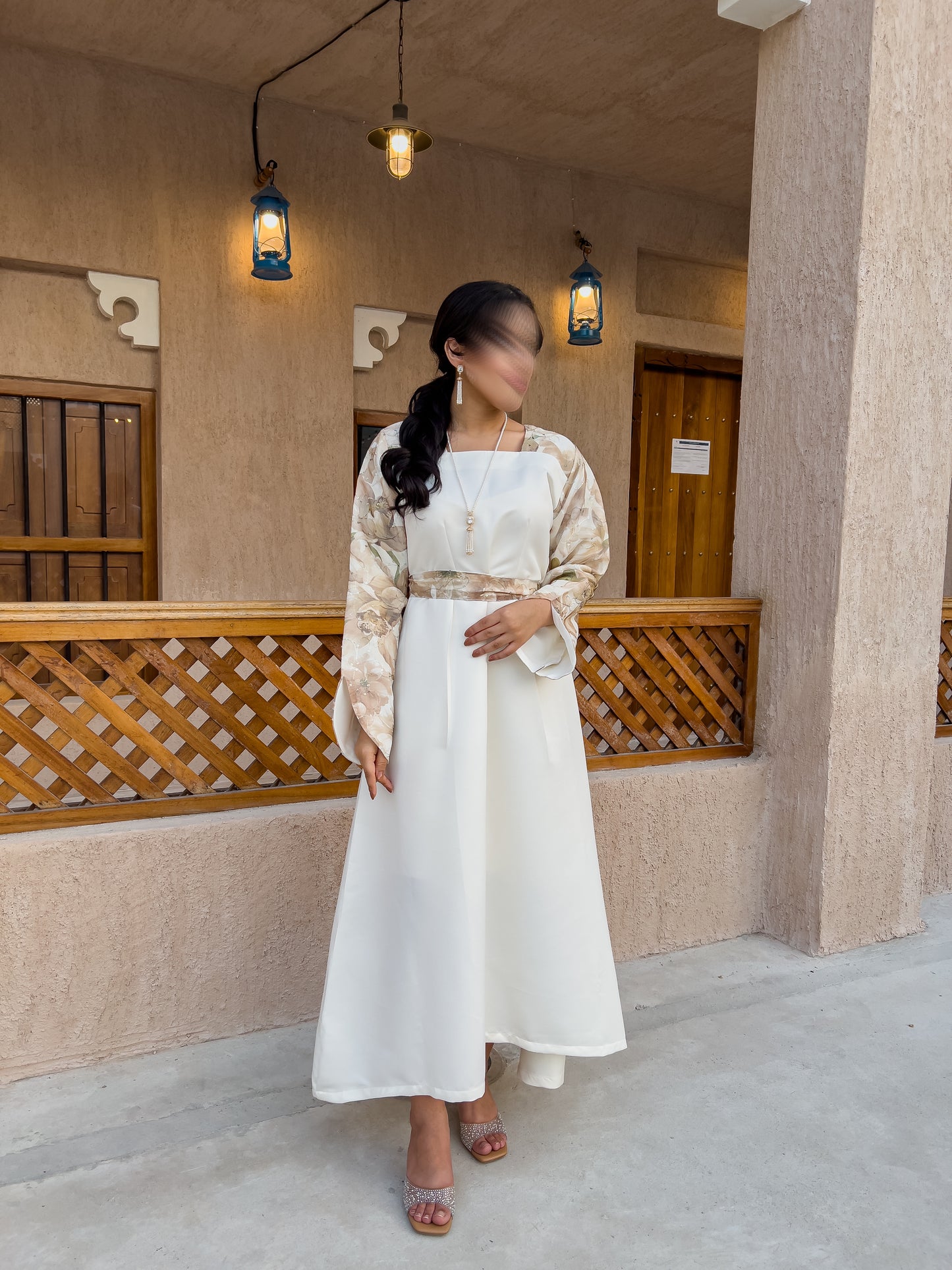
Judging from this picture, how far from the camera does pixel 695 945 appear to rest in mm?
2887

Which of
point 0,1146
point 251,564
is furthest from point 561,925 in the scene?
point 251,564

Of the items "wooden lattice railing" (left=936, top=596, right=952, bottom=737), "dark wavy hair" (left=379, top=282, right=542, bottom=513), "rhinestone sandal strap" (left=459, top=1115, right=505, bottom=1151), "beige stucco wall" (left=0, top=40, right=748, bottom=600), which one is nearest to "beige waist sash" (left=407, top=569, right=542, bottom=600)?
"dark wavy hair" (left=379, top=282, right=542, bottom=513)

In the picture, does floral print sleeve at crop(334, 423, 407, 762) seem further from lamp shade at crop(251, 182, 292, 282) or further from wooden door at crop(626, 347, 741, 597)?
wooden door at crop(626, 347, 741, 597)

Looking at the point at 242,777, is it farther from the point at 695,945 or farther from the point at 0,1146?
the point at 695,945

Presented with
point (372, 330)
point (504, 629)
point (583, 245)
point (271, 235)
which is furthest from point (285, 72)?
point (504, 629)

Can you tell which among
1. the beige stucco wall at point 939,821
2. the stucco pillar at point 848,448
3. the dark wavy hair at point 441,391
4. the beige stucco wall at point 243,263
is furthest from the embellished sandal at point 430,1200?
the beige stucco wall at point 243,263

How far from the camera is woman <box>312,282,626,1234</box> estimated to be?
64.6 inches

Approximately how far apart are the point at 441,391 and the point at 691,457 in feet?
14.4

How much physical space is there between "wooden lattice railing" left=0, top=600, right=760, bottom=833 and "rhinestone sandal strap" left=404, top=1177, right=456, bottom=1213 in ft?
3.16

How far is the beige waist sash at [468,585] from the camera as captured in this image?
170 cm

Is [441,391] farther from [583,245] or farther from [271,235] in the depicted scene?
[583,245]

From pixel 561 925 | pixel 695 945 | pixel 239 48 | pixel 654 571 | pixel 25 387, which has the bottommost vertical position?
pixel 695 945

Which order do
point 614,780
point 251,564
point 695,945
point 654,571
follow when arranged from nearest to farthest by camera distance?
point 614,780
point 695,945
point 251,564
point 654,571

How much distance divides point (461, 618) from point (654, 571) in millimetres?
4234
